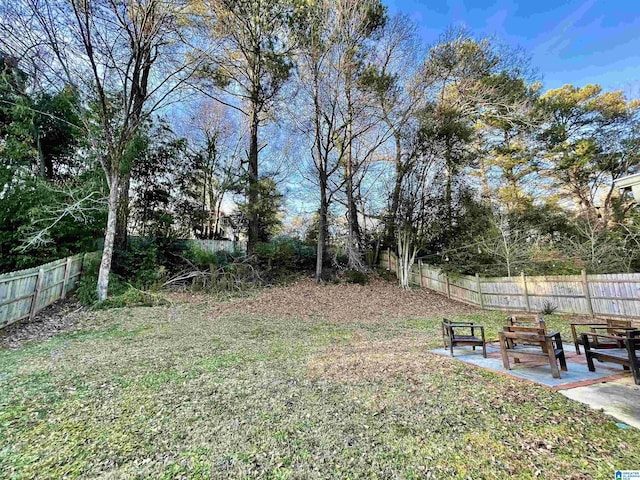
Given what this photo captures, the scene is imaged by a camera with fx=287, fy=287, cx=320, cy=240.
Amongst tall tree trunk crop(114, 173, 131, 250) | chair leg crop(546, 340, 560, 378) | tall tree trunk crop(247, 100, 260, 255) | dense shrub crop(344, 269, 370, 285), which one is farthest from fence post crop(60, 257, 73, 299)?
chair leg crop(546, 340, 560, 378)

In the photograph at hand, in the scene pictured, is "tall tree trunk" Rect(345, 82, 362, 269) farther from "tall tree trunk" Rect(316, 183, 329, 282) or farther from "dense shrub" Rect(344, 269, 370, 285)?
"tall tree trunk" Rect(316, 183, 329, 282)

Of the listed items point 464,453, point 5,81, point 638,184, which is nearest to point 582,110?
point 638,184

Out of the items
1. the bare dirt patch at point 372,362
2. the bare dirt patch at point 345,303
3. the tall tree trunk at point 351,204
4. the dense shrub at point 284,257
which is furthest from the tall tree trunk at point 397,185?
the bare dirt patch at point 372,362

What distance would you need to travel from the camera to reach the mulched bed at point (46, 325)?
213 inches

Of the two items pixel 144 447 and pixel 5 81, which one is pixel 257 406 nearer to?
pixel 144 447

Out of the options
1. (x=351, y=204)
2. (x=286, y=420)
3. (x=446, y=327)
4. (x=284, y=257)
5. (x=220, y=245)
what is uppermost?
(x=351, y=204)

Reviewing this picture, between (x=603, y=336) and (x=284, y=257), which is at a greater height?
(x=284, y=257)

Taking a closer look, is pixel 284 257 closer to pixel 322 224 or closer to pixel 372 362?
pixel 322 224

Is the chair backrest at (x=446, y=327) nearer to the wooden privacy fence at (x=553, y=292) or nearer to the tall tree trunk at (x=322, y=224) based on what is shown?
the wooden privacy fence at (x=553, y=292)

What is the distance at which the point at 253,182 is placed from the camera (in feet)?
41.4

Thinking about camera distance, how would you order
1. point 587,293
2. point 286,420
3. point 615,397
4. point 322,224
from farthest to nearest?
point 322,224, point 587,293, point 615,397, point 286,420

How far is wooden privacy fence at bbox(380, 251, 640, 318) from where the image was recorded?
732 centimetres

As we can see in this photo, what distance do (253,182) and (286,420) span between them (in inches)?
441

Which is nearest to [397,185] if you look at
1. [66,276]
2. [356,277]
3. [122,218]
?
[356,277]
